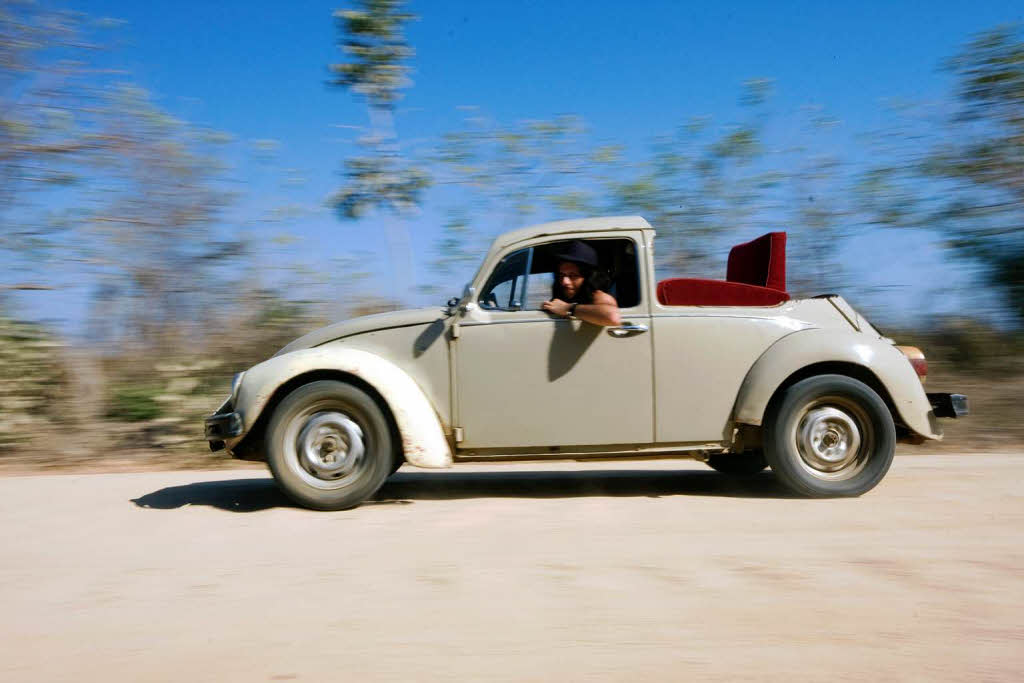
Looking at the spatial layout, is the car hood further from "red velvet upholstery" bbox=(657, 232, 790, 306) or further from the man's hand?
"red velvet upholstery" bbox=(657, 232, 790, 306)

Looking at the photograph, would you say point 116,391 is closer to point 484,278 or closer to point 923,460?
point 484,278

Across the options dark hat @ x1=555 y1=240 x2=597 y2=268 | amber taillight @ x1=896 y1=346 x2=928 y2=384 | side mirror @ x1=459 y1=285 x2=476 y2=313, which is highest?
dark hat @ x1=555 y1=240 x2=597 y2=268

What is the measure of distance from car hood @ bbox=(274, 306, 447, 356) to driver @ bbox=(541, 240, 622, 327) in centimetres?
73

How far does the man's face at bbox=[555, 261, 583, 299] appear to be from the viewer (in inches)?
204

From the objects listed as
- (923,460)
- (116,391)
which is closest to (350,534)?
(923,460)

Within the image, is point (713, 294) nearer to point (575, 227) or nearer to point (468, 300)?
point (575, 227)

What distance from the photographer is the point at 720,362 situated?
505 centimetres

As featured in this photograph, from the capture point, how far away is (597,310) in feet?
16.3

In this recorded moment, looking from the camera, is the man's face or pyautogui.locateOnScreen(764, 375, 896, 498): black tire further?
the man's face

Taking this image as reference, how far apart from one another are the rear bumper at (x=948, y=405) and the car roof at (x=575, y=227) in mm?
2156

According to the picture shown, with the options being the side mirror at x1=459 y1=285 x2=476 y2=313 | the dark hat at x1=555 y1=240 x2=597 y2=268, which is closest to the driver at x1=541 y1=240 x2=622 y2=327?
the dark hat at x1=555 y1=240 x2=597 y2=268

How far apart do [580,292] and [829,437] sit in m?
1.79

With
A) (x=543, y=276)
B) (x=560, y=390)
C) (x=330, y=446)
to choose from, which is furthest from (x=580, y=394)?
(x=330, y=446)

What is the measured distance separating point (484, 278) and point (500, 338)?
0.41 meters
